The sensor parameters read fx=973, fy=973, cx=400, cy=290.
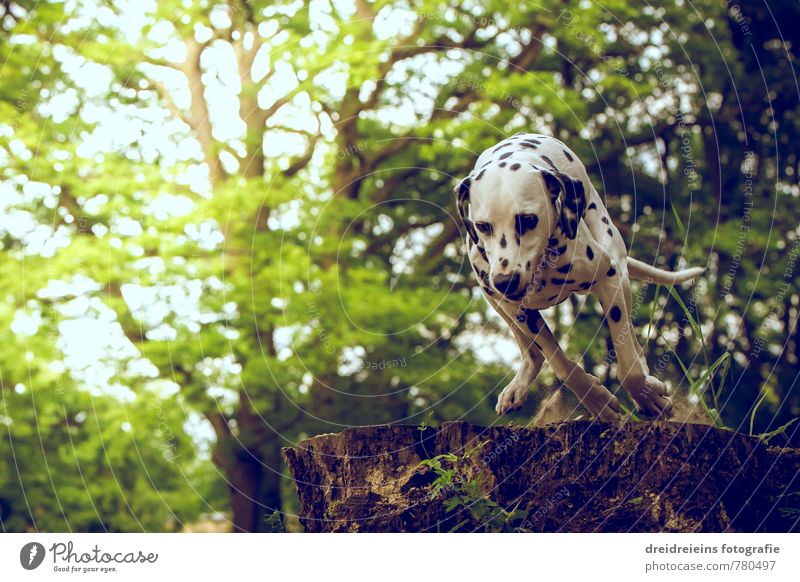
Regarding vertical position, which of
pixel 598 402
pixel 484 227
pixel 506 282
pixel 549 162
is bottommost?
pixel 598 402

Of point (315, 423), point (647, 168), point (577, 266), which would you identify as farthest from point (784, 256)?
point (577, 266)

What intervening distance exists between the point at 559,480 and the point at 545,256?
1450mm

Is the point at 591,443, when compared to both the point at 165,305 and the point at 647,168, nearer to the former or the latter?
the point at 165,305

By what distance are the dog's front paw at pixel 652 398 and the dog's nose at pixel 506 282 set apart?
4.57 feet

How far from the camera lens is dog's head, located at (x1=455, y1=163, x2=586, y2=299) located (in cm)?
595

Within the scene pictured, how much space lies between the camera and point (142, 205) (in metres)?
17.0

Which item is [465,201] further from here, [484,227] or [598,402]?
[598,402]

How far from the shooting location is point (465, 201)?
20.7 ft

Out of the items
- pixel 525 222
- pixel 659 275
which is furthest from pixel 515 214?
pixel 659 275

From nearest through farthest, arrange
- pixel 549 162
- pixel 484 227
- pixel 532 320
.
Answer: pixel 484 227 < pixel 549 162 < pixel 532 320

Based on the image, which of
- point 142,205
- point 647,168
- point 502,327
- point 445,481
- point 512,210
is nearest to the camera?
point 512,210

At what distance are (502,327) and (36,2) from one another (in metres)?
10.3

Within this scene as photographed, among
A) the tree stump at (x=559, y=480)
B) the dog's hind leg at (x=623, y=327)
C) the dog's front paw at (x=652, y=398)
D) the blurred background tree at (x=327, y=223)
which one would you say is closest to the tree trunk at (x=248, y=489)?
the blurred background tree at (x=327, y=223)

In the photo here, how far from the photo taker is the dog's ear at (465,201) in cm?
619
